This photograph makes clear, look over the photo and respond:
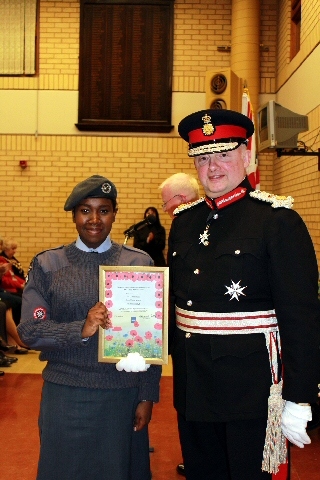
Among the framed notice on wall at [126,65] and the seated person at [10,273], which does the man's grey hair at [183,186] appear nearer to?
the seated person at [10,273]

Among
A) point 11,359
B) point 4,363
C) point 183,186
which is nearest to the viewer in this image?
point 183,186

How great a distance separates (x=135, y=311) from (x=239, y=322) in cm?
38

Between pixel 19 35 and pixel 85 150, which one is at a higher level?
pixel 19 35

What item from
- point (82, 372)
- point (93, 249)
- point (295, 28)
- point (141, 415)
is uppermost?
point (295, 28)

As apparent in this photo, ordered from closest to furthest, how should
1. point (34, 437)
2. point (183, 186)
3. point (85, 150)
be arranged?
point (183, 186), point (34, 437), point (85, 150)

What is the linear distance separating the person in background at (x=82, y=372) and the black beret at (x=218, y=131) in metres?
0.39

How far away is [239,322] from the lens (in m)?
2.04

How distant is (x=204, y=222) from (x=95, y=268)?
1.51 ft

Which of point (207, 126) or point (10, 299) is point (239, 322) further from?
point (10, 299)

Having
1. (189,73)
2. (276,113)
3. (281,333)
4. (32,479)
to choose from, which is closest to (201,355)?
(281,333)

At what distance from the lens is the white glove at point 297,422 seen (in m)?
1.91

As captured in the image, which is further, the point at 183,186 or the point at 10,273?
the point at 10,273

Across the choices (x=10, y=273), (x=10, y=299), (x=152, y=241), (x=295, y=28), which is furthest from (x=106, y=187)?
(x=295, y=28)

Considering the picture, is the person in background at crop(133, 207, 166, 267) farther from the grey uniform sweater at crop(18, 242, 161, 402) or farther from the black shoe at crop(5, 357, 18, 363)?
the grey uniform sweater at crop(18, 242, 161, 402)
